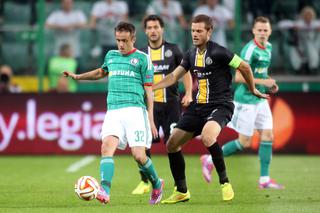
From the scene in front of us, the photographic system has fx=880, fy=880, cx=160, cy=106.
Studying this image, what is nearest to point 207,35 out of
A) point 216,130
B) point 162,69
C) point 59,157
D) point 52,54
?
point 216,130

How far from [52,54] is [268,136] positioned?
7.74 meters

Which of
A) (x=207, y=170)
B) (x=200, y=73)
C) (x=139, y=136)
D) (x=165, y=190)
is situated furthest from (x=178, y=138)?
(x=207, y=170)

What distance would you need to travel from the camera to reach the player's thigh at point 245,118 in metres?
12.4

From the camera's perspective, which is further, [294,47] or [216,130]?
[294,47]

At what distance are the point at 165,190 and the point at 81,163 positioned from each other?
4.82 meters

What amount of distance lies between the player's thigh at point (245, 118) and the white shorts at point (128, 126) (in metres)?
2.99

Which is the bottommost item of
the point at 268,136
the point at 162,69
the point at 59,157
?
the point at 59,157

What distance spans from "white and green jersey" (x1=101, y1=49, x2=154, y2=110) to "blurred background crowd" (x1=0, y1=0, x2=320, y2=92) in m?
8.46

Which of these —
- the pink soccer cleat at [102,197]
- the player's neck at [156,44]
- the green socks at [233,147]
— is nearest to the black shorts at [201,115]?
the pink soccer cleat at [102,197]

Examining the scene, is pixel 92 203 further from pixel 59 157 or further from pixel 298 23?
pixel 298 23

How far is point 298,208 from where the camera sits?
9422 mm

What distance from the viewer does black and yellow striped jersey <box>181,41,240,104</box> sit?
33.3 ft

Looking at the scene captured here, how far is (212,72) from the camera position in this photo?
10234 millimetres

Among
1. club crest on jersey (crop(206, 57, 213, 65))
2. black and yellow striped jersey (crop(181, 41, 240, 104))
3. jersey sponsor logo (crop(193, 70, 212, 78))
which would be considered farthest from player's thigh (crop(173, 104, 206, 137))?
club crest on jersey (crop(206, 57, 213, 65))
